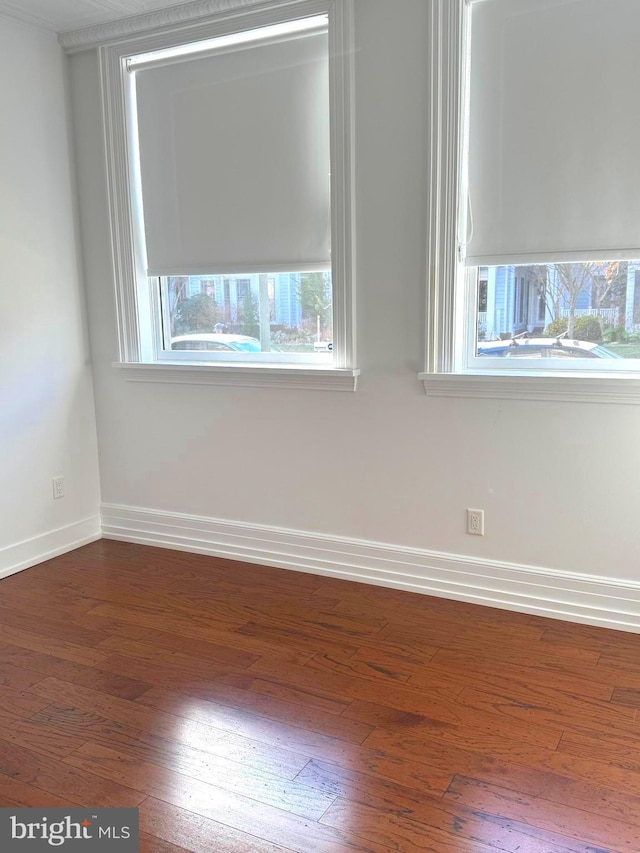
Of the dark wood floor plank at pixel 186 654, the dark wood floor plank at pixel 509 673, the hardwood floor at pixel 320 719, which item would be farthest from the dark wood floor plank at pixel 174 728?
the dark wood floor plank at pixel 509 673

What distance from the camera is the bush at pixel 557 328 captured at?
2949mm

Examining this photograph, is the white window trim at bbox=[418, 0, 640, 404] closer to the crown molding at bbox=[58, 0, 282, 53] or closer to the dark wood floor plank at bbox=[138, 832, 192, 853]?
the crown molding at bbox=[58, 0, 282, 53]

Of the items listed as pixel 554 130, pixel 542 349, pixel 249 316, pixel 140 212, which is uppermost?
pixel 554 130

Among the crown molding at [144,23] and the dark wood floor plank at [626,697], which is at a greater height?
the crown molding at [144,23]

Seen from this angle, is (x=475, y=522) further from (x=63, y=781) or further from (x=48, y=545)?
(x=48, y=545)

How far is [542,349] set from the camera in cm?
301

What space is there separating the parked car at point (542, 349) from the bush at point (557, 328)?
0.02 meters

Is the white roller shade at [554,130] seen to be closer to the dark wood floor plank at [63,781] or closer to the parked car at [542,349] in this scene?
the parked car at [542,349]

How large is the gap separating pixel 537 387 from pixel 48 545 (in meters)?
2.61

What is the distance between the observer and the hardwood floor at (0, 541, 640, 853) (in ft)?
6.23

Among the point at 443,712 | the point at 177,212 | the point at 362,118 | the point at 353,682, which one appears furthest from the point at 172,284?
the point at 443,712

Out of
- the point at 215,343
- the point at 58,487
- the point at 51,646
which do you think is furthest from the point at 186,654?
the point at 215,343

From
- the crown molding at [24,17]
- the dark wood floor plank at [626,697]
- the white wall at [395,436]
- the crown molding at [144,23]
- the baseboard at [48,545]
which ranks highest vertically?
the crown molding at [24,17]

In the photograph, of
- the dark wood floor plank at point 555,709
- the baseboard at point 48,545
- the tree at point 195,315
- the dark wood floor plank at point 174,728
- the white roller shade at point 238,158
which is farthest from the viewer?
the tree at point 195,315
